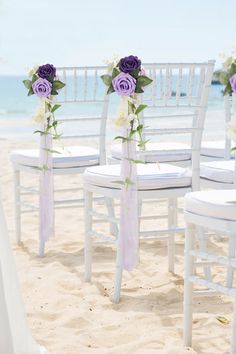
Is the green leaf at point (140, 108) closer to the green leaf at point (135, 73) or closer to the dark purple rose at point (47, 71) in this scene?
the green leaf at point (135, 73)

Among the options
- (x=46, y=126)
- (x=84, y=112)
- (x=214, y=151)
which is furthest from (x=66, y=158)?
(x=84, y=112)

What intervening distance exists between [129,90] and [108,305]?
993 mm

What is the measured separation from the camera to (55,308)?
3.44 metres

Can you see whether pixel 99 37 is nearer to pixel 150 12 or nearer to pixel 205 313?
pixel 150 12

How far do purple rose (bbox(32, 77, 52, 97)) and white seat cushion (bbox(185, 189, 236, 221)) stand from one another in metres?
1.58

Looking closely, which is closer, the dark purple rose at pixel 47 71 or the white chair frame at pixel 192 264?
the white chair frame at pixel 192 264

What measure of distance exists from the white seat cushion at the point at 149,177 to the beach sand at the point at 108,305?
0.53 m

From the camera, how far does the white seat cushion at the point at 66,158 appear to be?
14.7 ft

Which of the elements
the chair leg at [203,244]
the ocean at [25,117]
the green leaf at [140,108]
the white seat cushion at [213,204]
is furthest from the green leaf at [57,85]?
the ocean at [25,117]

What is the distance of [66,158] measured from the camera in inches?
177

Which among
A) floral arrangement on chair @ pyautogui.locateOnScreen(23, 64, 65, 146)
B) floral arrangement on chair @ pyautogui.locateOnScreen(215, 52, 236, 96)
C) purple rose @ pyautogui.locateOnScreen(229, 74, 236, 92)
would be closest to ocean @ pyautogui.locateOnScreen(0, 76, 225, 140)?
floral arrangement on chair @ pyautogui.locateOnScreen(23, 64, 65, 146)

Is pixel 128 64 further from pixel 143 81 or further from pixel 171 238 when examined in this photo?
pixel 171 238

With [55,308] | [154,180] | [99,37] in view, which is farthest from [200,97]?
[99,37]

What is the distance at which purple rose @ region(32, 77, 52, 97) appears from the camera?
417 cm
